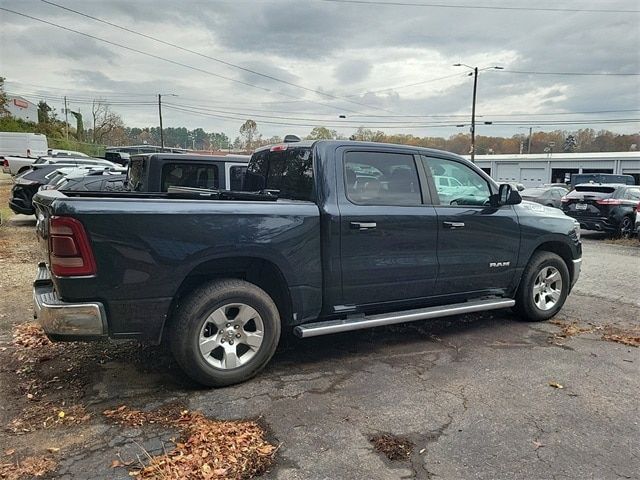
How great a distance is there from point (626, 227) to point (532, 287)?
10.4 meters

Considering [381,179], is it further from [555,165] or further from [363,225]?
[555,165]

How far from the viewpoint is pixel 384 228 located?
4355mm

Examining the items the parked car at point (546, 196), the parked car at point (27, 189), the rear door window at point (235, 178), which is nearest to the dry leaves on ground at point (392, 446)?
the rear door window at point (235, 178)

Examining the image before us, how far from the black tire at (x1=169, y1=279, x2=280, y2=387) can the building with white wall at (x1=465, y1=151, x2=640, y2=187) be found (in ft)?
148

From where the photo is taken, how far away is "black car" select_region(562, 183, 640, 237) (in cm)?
1368

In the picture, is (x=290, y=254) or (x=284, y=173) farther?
(x=284, y=173)

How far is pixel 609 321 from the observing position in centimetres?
582

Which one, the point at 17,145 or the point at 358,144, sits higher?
the point at 17,145

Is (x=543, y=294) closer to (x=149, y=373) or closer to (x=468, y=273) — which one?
(x=468, y=273)

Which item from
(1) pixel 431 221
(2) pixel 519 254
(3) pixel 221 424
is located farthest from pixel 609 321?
(3) pixel 221 424

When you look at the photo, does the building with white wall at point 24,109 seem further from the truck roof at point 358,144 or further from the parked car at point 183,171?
the truck roof at point 358,144

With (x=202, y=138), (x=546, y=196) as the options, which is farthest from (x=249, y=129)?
(x=546, y=196)

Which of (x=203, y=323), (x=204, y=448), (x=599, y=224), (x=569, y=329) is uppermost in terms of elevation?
(x=203, y=323)

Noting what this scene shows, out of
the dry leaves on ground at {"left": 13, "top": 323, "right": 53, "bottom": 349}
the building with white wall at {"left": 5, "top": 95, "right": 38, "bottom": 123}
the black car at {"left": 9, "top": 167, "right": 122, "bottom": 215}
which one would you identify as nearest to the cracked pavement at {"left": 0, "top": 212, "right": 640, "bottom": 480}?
the dry leaves on ground at {"left": 13, "top": 323, "right": 53, "bottom": 349}
